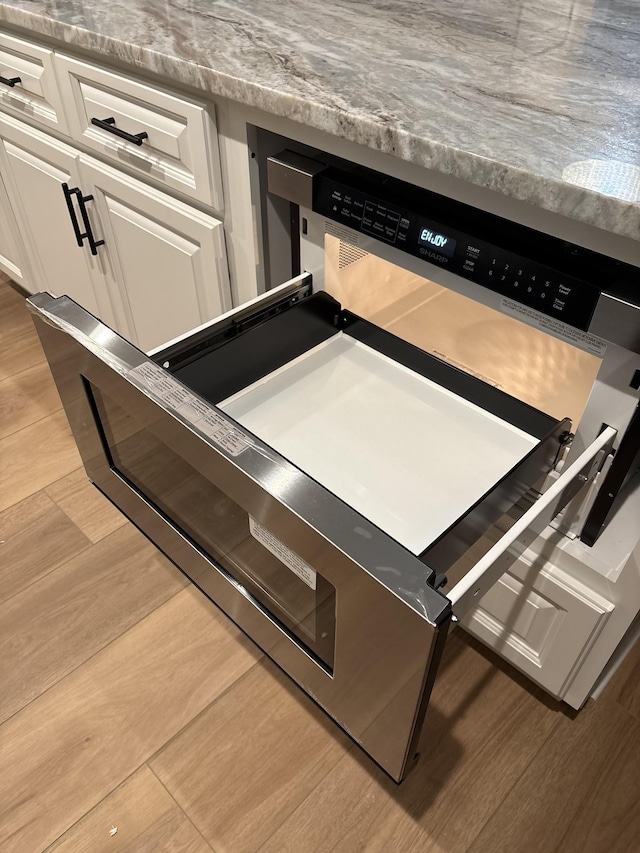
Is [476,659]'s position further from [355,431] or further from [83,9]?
[83,9]

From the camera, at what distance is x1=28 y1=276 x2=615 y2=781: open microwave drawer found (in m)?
0.49

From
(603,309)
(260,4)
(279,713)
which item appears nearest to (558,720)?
(279,713)

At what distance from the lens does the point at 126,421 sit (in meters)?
0.71

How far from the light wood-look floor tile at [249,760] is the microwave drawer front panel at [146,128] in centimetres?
76

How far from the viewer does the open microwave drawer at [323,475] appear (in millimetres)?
487

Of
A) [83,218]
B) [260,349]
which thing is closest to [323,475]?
[260,349]

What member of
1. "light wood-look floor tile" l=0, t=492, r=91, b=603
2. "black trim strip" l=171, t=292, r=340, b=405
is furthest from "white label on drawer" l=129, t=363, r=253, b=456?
"light wood-look floor tile" l=0, t=492, r=91, b=603

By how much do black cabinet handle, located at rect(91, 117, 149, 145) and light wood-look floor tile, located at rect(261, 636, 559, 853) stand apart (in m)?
0.97

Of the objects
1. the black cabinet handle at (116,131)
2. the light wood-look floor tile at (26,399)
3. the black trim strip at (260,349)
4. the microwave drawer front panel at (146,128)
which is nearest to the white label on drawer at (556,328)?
the black trim strip at (260,349)

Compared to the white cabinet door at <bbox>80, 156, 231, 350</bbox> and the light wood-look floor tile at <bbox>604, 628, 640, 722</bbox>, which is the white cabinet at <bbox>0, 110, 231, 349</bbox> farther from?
the light wood-look floor tile at <bbox>604, 628, 640, 722</bbox>

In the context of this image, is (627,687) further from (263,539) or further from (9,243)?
(9,243)

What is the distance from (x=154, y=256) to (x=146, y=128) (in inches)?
8.6

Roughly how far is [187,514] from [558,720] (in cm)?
69

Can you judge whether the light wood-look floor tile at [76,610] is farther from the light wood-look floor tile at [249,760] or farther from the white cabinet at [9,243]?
the white cabinet at [9,243]
